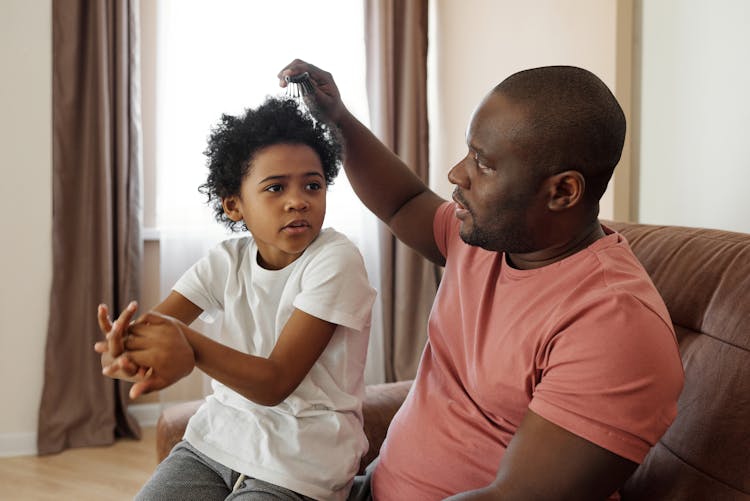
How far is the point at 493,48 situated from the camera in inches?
125

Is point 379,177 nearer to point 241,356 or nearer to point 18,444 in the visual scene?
point 241,356

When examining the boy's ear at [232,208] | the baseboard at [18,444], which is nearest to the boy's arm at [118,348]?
the boy's ear at [232,208]

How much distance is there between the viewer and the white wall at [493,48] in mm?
2434

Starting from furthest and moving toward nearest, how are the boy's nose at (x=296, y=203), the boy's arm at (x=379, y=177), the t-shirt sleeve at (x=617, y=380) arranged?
the boy's arm at (x=379, y=177) < the boy's nose at (x=296, y=203) < the t-shirt sleeve at (x=617, y=380)

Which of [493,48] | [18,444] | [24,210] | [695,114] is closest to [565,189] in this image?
[695,114]

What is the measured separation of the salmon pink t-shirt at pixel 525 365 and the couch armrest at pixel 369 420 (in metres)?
0.31

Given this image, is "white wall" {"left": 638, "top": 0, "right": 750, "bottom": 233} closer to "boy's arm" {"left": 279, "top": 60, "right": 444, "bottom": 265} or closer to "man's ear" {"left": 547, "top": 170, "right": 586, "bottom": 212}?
"boy's arm" {"left": 279, "top": 60, "right": 444, "bottom": 265}

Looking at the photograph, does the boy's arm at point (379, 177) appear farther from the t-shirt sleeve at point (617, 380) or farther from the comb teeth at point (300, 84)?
the t-shirt sleeve at point (617, 380)

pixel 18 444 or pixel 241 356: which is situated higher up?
pixel 241 356

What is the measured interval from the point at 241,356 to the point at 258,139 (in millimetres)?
440

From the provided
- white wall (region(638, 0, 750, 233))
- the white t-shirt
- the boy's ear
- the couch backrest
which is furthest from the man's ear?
white wall (region(638, 0, 750, 233))

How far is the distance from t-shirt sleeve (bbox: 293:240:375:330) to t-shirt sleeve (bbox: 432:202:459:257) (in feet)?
0.51

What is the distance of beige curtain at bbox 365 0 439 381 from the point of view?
354 cm

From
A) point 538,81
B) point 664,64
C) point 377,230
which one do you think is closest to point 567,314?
point 538,81
